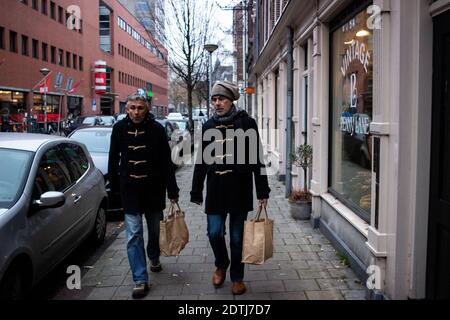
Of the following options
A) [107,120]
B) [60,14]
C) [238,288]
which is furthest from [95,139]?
[60,14]

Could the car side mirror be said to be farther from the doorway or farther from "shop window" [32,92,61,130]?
"shop window" [32,92,61,130]

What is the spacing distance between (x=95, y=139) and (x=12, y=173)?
21.4ft

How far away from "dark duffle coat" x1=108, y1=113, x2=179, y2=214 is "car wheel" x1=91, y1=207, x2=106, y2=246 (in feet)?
5.88

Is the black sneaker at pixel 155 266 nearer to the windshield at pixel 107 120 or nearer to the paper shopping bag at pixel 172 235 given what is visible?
the paper shopping bag at pixel 172 235

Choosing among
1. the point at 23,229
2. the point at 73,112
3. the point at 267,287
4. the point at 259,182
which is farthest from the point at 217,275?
the point at 73,112

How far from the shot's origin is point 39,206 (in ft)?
14.6

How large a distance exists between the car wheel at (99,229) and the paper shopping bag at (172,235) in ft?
6.58

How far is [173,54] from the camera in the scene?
2825 cm

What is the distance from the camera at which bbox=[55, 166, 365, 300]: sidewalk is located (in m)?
4.75

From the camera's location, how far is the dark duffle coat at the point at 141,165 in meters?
4.80

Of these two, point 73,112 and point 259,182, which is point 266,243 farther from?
point 73,112

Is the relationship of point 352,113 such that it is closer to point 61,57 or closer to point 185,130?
point 185,130
